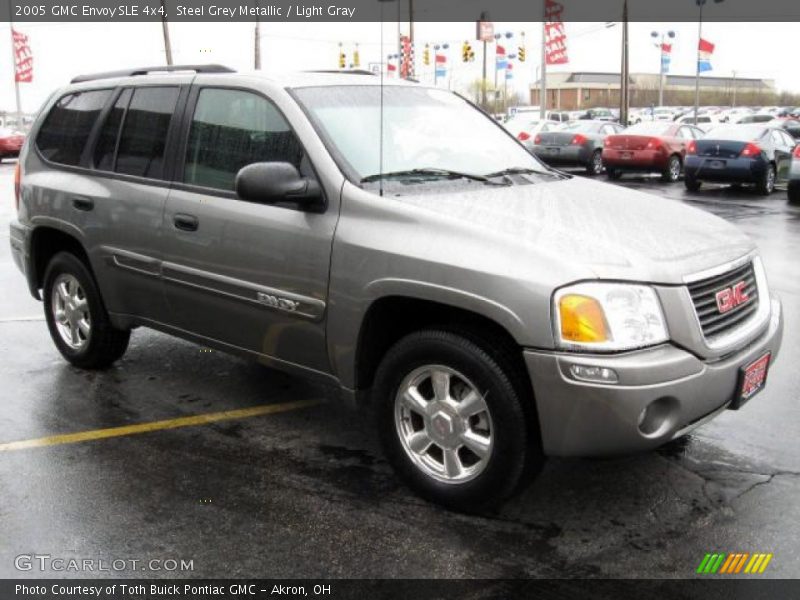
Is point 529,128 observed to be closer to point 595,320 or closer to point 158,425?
point 158,425

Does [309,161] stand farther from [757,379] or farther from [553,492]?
[757,379]

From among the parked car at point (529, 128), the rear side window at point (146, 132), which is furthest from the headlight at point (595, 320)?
the parked car at point (529, 128)

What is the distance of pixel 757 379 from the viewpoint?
3764mm

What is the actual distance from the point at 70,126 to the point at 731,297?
415 centimetres

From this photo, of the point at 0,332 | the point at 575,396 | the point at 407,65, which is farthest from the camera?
the point at 407,65

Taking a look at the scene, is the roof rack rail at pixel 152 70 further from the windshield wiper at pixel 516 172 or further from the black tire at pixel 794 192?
the black tire at pixel 794 192

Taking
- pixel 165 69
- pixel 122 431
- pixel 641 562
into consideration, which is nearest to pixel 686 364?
pixel 641 562

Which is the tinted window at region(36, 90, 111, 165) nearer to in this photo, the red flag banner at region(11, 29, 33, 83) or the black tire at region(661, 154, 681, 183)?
the black tire at region(661, 154, 681, 183)

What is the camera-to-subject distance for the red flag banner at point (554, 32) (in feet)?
107

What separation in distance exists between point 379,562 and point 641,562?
991 millimetres

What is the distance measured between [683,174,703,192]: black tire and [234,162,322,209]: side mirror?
15728mm

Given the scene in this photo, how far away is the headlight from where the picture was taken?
3.20 metres

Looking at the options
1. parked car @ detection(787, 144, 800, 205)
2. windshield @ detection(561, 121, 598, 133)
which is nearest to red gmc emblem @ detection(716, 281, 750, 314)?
parked car @ detection(787, 144, 800, 205)

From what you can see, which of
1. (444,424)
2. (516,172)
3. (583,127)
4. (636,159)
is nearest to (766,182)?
(636,159)
